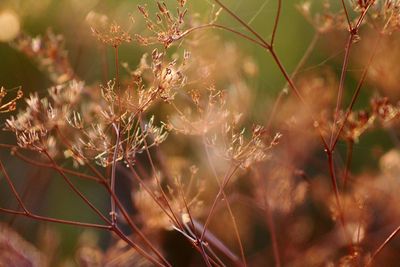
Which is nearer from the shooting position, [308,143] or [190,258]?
[308,143]

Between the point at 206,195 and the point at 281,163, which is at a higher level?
the point at 281,163

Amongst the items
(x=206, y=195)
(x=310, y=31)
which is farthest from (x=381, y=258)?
(x=310, y=31)

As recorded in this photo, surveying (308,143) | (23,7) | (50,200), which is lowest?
(50,200)

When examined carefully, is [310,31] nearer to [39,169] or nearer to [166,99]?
[39,169]

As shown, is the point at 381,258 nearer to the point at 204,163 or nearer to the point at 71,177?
the point at 204,163

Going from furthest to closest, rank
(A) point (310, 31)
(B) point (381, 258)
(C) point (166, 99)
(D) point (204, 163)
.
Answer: (A) point (310, 31) < (B) point (381, 258) < (D) point (204, 163) < (C) point (166, 99)

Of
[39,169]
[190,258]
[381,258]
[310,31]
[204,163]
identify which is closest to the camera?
[39,169]

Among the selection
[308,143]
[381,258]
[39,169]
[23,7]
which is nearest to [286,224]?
[308,143]
